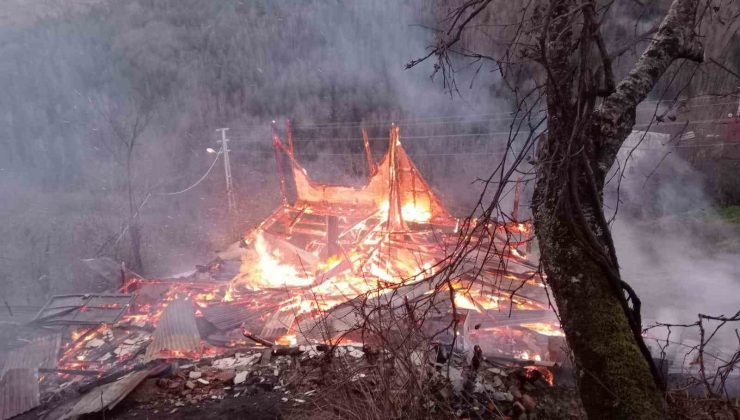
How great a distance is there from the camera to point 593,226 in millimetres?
2658

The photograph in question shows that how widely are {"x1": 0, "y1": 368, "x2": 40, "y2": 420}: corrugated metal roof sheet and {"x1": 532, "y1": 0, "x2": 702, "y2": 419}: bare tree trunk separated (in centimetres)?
683

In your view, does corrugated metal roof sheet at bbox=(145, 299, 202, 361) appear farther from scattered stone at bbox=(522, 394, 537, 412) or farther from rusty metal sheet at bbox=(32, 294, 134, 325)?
scattered stone at bbox=(522, 394, 537, 412)

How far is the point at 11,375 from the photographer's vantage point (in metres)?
6.43

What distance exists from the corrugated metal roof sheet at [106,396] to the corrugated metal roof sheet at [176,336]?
8.69 ft

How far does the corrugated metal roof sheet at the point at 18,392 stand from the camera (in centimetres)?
578

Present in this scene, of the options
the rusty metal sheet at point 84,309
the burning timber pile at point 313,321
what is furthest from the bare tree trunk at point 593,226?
the rusty metal sheet at point 84,309

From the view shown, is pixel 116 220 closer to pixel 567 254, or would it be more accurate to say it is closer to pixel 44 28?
pixel 567 254

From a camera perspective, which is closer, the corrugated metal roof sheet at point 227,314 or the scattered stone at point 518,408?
the scattered stone at point 518,408

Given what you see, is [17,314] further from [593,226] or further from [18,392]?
[593,226]

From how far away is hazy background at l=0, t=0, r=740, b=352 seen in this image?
11.8m

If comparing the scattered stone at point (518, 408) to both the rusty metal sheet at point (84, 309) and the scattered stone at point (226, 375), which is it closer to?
the scattered stone at point (226, 375)

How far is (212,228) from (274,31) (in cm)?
1651

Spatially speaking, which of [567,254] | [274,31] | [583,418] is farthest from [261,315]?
[274,31]

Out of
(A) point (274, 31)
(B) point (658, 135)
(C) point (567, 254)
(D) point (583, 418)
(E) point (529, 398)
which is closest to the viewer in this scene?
(C) point (567, 254)
